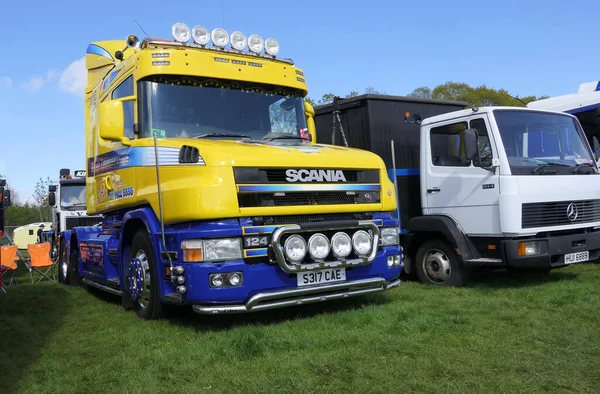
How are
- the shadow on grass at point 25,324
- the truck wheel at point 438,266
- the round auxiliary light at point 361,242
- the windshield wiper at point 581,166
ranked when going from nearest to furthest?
A: the shadow on grass at point 25,324 < the round auxiliary light at point 361,242 < the windshield wiper at point 581,166 < the truck wheel at point 438,266

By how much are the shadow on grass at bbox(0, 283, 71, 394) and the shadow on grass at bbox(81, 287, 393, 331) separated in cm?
113

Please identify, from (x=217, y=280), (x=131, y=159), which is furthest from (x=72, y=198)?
(x=217, y=280)

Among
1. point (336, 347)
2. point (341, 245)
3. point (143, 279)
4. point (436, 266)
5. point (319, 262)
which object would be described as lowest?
point (336, 347)

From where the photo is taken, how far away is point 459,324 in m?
5.34

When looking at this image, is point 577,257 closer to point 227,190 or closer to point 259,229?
point 259,229

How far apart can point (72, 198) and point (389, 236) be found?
34.5ft

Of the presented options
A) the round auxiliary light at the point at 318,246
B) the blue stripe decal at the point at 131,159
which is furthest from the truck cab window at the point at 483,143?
the blue stripe decal at the point at 131,159

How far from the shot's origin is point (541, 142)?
24.4 feet

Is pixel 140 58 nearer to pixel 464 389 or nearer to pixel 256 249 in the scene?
pixel 256 249

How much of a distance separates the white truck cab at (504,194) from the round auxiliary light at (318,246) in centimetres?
262

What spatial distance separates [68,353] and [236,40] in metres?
4.03

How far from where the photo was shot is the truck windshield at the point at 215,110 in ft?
19.9

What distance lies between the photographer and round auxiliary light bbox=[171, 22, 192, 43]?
21.2 ft

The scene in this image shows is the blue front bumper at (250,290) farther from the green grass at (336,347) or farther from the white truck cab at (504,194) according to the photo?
A: the white truck cab at (504,194)
